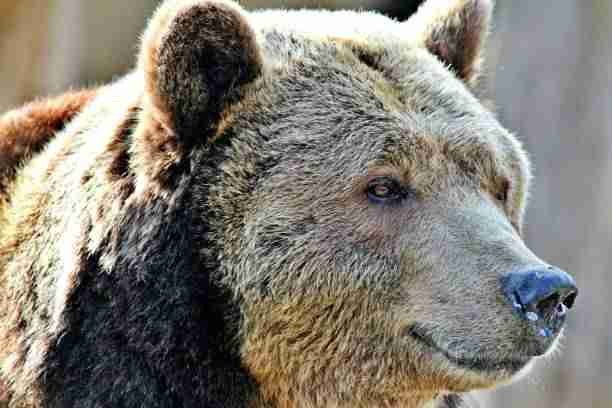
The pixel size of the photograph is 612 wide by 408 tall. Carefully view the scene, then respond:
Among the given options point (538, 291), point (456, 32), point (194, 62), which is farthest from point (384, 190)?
point (456, 32)

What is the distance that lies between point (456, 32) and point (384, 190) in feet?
3.97

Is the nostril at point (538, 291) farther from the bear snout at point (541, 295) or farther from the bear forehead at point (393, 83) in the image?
the bear forehead at point (393, 83)

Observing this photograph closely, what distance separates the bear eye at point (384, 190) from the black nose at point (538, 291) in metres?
0.57

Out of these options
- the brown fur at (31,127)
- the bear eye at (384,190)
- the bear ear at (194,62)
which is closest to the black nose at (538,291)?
the bear eye at (384,190)

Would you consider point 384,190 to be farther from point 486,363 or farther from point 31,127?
point 31,127

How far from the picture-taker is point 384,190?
15.8 feet

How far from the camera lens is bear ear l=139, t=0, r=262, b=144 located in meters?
4.72

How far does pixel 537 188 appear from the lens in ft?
33.2

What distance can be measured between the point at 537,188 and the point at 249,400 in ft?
18.9

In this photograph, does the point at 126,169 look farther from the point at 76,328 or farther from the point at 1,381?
the point at 1,381

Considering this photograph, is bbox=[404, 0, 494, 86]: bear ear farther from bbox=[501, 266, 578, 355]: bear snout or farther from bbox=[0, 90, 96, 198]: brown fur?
bbox=[0, 90, 96, 198]: brown fur

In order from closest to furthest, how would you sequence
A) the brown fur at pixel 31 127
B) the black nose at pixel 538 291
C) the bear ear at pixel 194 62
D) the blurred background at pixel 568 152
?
the black nose at pixel 538 291
the bear ear at pixel 194 62
the brown fur at pixel 31 127
the blurred background at pixel 568 152

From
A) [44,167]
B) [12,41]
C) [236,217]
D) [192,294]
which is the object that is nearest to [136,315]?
[192,294]

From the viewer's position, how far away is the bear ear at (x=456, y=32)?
5652 mm
